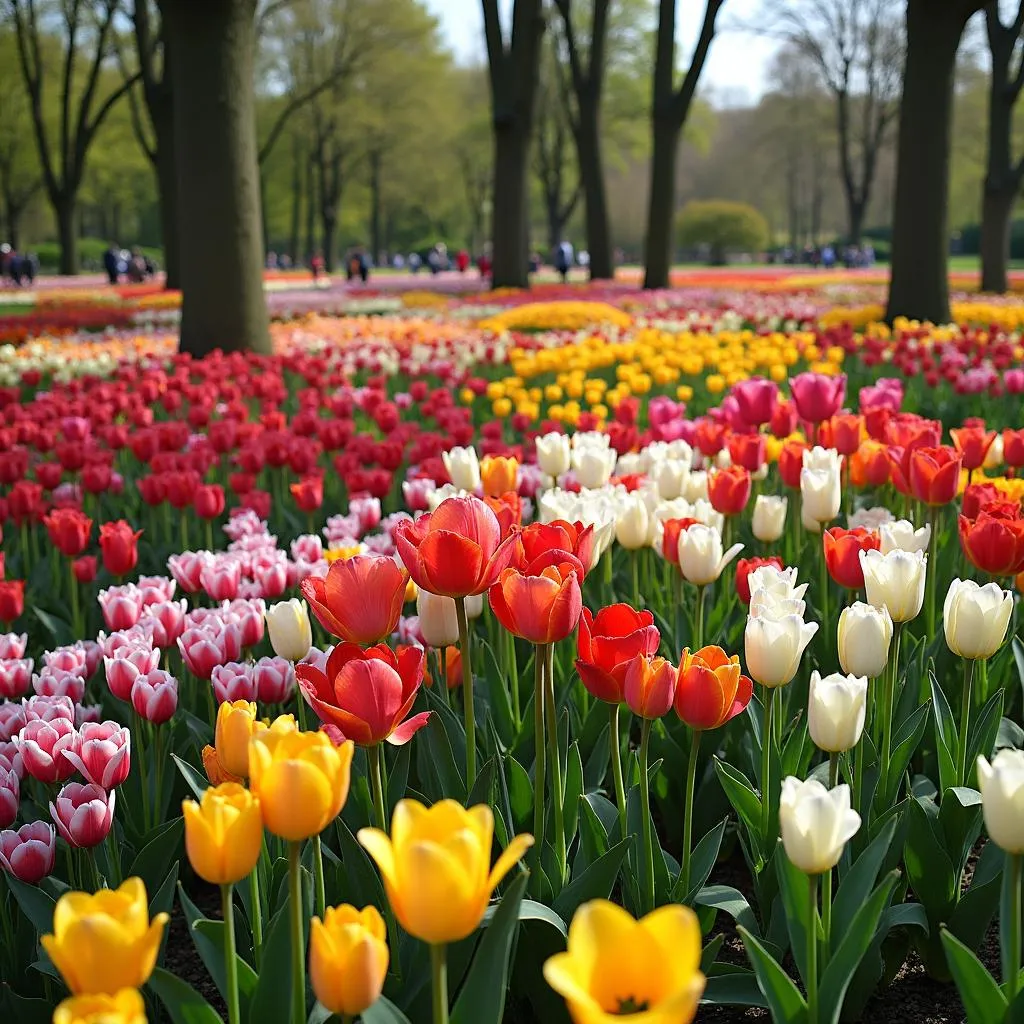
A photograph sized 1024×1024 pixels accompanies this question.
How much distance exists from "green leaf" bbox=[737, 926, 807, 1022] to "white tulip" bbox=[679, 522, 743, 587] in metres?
1.02

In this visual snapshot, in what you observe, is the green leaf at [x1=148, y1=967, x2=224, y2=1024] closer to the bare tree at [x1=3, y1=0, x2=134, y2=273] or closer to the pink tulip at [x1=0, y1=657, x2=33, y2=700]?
the pink tulip at [x1=0, y1=657, x2=33, y2=700]

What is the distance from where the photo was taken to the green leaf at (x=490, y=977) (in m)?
1.13

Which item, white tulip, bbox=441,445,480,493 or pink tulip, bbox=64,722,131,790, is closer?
pink tulip, bbox=64,722,131,790

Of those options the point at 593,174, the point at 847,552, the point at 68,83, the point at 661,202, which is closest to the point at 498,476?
the point at 847,552

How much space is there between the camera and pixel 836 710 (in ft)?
4.77

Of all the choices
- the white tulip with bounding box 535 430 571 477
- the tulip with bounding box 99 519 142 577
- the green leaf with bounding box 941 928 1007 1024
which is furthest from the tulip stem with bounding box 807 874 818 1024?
the white tulip with bounding box 535 430 571 477

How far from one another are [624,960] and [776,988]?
0.52 m

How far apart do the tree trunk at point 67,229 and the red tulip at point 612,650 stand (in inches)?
1302

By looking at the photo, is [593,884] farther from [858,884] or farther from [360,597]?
[360,597]

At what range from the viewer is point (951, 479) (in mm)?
2383

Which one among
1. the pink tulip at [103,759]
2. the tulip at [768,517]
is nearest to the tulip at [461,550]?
the pink tulip at [103,759]

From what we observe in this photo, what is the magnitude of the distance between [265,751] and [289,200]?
5994cm

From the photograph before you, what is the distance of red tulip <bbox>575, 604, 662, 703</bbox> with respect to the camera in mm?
1417

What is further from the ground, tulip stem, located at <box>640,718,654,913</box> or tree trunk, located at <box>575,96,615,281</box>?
tree trunk, located at <box>575,96,615,281</box>
